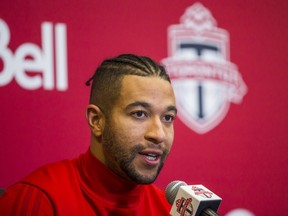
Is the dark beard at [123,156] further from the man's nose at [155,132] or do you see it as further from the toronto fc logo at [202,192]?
the toronto fc logo at [202,192]

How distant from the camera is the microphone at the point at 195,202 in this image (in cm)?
86

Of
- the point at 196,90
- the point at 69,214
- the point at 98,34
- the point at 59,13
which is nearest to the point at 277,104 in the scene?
the point at 196,90

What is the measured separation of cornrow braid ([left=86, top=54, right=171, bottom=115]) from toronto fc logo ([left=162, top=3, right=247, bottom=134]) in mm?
739

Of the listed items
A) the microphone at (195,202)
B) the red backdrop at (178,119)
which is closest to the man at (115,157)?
the microphone at (195,202)

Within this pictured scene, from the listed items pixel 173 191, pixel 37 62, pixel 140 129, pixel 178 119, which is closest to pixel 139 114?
pixel 140 129

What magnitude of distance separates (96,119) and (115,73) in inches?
4.8

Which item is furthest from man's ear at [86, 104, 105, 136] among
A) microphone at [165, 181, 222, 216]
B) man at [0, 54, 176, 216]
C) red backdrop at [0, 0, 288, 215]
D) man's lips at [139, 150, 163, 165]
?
red backdrop at [0, 0, 288, 215]

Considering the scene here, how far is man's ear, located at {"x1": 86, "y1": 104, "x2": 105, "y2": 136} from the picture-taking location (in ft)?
3.67

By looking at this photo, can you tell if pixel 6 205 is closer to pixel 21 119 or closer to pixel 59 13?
pixel 21 119

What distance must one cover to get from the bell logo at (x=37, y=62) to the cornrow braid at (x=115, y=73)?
513 millimetres

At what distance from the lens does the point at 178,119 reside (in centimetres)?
189

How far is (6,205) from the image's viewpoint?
986mm

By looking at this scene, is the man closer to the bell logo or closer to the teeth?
the teeth

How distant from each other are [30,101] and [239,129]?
912 mm
